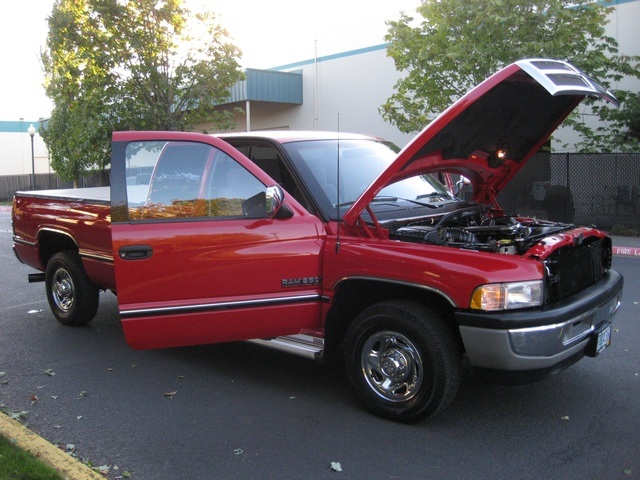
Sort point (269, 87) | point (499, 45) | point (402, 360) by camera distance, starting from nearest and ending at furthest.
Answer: point (402, 360) → point (499, 45) → point (269, 87)

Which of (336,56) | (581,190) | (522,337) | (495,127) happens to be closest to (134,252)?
(522,337)

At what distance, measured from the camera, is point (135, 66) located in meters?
15.8

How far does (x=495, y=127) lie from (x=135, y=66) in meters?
12.8

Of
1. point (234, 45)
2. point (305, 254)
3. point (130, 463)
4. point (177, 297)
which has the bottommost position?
point (130, 463)

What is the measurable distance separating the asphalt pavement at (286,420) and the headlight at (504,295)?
90cm

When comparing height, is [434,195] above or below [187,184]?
below

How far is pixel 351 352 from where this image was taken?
14.3 feet

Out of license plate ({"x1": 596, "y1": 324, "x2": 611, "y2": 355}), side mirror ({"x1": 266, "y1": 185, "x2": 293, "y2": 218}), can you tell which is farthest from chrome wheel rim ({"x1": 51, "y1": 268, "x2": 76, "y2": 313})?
license plate ({"x1": 596, "y1": 324, "x2": 611, "y2": 355})

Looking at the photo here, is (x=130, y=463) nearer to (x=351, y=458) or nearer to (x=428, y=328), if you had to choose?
(x=351, y=458)

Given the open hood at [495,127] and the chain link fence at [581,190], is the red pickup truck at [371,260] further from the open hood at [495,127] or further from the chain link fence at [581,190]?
the chain link fence at [581,190]

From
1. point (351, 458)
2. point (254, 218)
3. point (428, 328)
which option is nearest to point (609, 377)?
point (428, 328)

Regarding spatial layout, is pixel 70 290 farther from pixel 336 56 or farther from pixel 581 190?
pixel 336 56

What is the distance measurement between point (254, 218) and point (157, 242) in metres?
0.67

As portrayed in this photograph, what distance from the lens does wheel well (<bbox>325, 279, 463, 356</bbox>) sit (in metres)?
4.14
